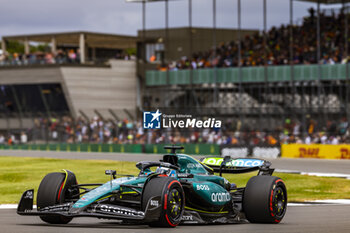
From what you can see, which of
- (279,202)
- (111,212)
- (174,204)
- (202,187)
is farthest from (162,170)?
(279,202)

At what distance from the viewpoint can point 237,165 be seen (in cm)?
1224

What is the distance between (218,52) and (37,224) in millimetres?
42779

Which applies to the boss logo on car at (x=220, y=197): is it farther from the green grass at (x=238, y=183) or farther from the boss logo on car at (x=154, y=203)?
the green grass at (x=238, y=183)

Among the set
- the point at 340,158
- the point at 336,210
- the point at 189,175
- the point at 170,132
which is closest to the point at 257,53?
the point at 170,132

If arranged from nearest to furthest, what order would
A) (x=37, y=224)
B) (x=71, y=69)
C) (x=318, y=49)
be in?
(x=37, y=224) → (x=318, y=49) → (x=71, y=69)

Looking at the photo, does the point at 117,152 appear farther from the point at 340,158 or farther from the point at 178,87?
the point at 340,158

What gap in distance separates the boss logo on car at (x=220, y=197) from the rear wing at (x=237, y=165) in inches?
33.5

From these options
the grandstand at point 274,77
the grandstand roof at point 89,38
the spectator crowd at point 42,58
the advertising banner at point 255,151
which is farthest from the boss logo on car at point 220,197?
the grandstand roof at point 89,38

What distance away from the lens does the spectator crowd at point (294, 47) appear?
4516cm

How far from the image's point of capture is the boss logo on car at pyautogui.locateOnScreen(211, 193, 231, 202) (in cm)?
1112

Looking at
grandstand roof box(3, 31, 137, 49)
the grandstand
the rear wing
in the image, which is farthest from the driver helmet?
grandstand roof box(3, 31, 137, 49)

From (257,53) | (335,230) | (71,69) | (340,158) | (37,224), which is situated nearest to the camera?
(335,230)

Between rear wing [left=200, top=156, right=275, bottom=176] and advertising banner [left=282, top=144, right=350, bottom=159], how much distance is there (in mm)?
22946

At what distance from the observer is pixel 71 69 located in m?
59.2
